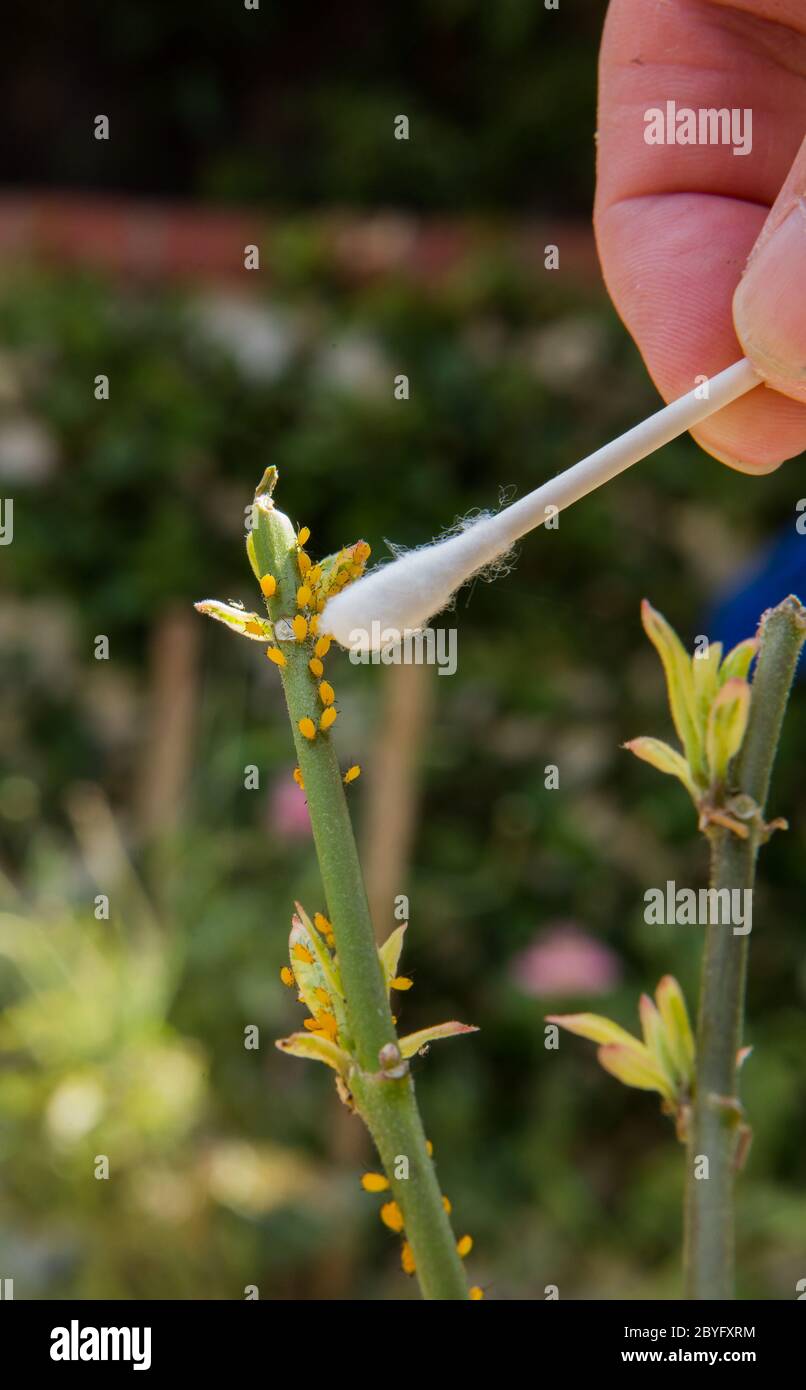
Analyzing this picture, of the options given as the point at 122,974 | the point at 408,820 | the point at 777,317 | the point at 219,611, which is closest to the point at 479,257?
the point at 408,820

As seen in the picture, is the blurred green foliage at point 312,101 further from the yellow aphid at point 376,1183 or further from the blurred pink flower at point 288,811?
the yellow aphid at point 376,1183

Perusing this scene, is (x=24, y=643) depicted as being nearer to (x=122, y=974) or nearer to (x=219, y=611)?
(x=122, y=974)

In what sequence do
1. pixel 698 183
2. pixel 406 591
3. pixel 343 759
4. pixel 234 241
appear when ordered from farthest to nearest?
1. pixel 234 241
2. pixel 343 759
3. pixel 698 183
4. pixel 406 591

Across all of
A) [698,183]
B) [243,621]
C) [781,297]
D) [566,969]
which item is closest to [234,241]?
[566,969]

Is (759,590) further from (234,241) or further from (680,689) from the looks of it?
(234,241)

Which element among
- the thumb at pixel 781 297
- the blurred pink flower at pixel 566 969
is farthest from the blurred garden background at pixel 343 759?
the thumb at pixel 781 297

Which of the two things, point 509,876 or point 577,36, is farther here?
point 577,36
